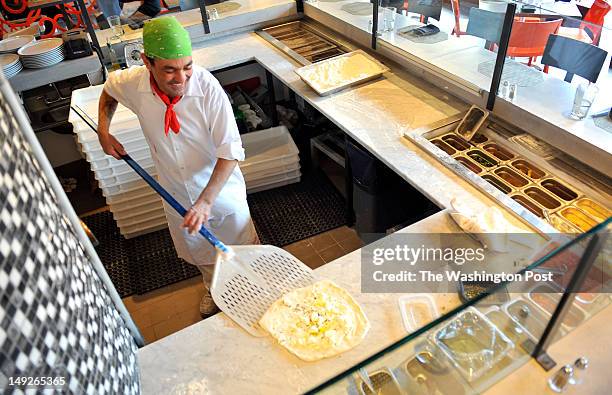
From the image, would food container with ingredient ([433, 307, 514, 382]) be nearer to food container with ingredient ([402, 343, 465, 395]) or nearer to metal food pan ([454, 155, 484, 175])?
food container with ingredient ([402, 343, 465, 395])

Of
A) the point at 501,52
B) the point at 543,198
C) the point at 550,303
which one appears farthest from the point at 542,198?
the point at 550,303

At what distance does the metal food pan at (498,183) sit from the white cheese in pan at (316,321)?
36.6 inches

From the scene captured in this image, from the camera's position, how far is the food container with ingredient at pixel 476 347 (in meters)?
Answer: 1.20

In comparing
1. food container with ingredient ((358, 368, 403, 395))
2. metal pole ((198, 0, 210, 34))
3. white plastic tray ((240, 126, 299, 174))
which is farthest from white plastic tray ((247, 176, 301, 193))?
food container with ingredient ((358, 368, 403, 395))

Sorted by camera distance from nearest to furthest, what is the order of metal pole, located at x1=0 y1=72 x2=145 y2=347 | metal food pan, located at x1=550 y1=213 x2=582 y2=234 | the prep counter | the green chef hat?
metal pole, located at x1=0 y1=72 x2=145 y2=347
the prep counter
the green chef hat
metal food pan, located at x1=550 y1=213 x2=582 y2=234

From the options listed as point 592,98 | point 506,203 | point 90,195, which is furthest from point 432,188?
point 90,195

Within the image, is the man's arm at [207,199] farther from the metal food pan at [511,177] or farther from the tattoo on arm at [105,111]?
the metal food pan at [511,177]

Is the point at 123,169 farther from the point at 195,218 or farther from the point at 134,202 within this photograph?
the point at 195,218

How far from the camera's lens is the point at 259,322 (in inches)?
60.0

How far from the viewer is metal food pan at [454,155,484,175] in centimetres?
213

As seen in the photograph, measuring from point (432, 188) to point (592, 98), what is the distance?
830 mm

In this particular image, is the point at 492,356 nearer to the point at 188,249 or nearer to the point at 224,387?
the point at 224,387

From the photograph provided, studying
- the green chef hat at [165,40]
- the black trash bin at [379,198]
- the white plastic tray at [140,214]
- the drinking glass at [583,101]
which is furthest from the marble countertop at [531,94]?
the white plastic tray at [140,214]

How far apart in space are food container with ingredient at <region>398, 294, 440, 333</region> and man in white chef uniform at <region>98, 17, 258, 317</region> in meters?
0.85
